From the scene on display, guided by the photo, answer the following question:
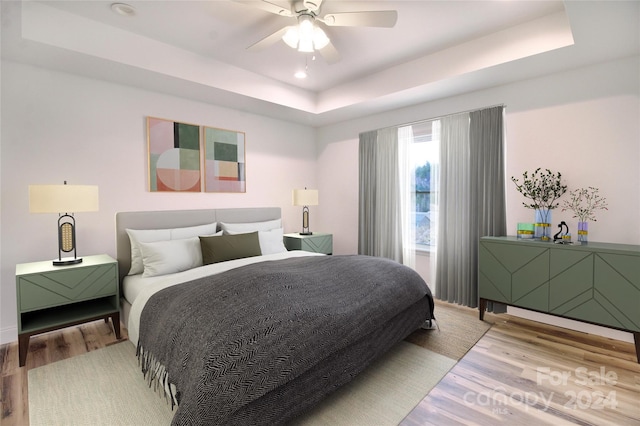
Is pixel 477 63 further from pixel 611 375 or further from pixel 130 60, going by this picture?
pixel 130 60

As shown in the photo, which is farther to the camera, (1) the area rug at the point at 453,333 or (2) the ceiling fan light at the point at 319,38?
(1) the area rug at the point at 453,333

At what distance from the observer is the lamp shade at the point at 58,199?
7.91 feet

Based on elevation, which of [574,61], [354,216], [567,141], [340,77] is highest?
[340,77]

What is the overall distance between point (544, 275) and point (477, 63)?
6.85 ft

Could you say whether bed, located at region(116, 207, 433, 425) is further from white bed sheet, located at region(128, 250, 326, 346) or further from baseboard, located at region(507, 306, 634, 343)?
baseboard, located at region(507, 306, 634, 343)

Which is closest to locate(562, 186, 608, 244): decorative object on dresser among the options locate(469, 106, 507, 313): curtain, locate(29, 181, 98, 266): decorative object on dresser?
locate(469, 106, 507, 313): curtain

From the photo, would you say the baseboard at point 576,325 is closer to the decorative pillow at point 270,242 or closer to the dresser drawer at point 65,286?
the decorative pillow at point 270,242

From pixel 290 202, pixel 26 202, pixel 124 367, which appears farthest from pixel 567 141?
pixel 26 202

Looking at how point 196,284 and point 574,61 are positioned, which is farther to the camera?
point 574,61

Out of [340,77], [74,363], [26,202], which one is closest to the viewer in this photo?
[74,363]

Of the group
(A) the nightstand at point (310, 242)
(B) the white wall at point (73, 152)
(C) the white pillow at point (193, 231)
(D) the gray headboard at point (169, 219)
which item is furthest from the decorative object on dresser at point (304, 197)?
(C) the white pillow at point (193, 231)

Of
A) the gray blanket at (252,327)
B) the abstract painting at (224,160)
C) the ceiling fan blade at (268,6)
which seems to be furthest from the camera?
the abstract painting at (224,160)

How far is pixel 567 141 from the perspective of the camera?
117 inches

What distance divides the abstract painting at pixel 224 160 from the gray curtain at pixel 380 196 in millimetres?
1778
